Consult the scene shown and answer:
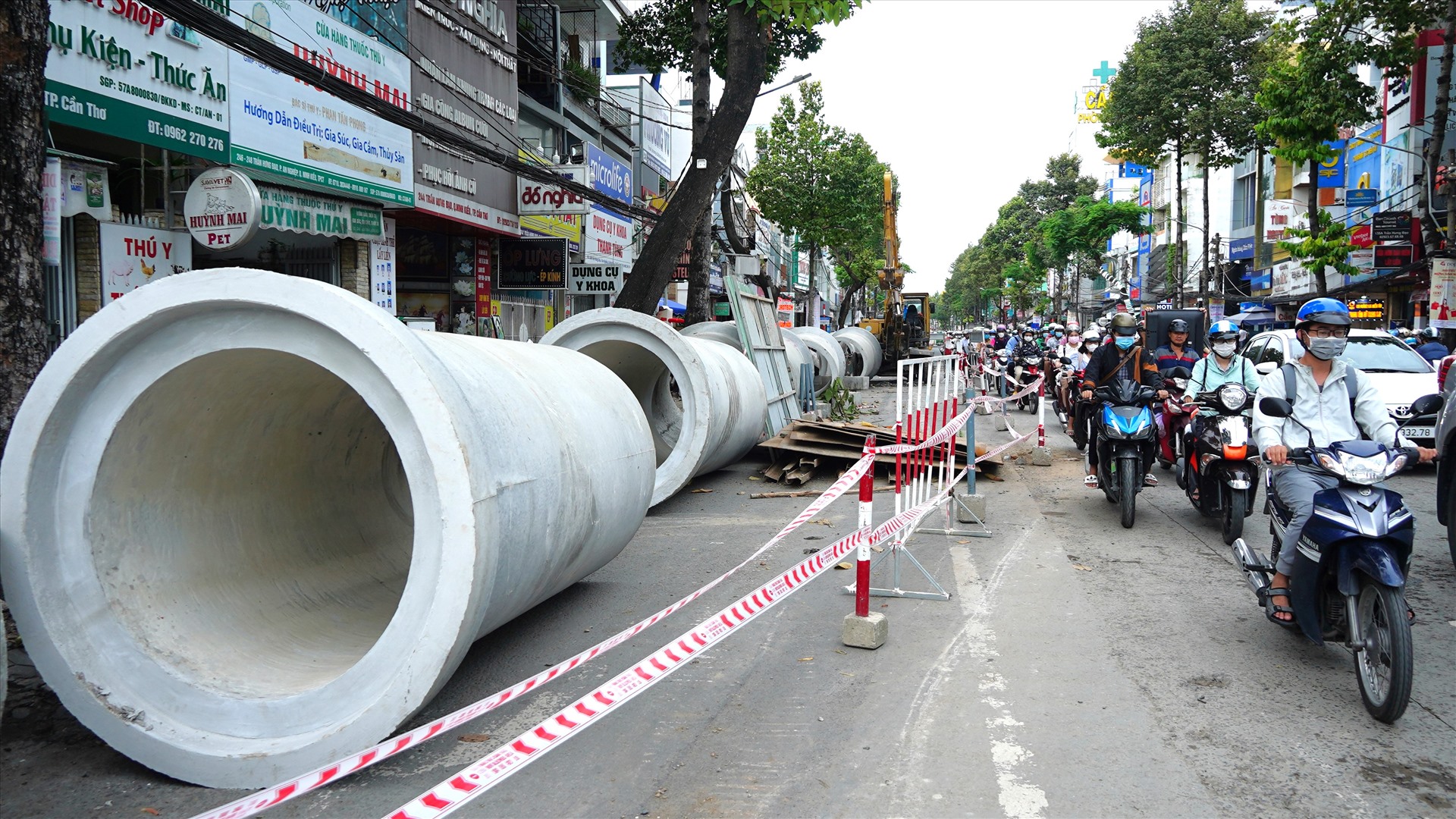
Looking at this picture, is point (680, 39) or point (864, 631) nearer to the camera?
point (864, 631)

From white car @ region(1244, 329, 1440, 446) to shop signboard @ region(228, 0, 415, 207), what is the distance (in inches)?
455

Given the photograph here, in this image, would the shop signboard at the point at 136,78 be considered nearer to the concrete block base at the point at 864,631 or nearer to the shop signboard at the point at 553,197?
the concrete block base at the point at 864,631

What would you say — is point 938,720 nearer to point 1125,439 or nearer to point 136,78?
point 1125,439

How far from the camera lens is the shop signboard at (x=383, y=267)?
1594 centimetres

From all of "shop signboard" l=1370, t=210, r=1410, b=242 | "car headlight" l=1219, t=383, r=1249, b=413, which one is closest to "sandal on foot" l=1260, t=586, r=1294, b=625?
"car headlight" l=1219, t=383, r=1249, b=413

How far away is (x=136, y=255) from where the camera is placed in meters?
11.1

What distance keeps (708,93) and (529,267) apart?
5539 mm

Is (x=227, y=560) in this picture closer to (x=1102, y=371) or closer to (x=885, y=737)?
(x=885, y=737)

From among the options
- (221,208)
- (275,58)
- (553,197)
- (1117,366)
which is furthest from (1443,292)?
(221,208)

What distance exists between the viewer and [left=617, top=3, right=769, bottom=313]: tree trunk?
46.0 ft

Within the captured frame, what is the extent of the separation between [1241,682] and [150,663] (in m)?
4.84

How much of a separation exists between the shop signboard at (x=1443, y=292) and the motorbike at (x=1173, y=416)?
1160cm

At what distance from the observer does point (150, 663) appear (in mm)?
4137

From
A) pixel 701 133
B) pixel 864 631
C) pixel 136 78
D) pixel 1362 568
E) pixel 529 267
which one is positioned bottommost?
pixel 864 631
